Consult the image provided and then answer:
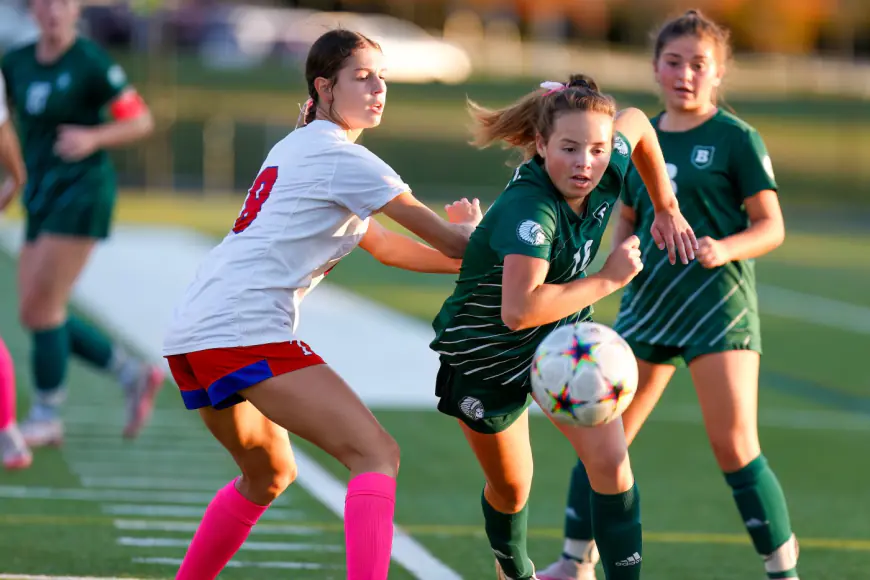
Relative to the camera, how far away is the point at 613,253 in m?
4.63

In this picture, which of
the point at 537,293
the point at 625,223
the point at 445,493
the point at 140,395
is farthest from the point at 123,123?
the point at 537,293

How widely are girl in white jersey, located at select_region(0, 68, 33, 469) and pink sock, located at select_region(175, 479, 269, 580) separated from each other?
2.59 metres

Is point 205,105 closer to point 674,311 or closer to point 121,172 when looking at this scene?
point 121,172

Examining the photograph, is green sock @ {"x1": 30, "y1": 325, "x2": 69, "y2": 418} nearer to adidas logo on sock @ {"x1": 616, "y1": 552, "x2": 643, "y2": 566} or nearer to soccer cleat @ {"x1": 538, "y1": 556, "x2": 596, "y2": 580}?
soccer cleat @ {"x1": 538, "y1": 556, "x2": 596, "y2": 580}

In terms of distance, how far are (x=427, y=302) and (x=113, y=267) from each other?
13.5 ft

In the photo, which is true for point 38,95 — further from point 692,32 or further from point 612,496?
point 612,496

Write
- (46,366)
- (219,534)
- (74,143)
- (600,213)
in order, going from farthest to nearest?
1. (46,366)
2. (74,143)
3. (219,534)
4. (600,213)

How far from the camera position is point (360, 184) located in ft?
14.7

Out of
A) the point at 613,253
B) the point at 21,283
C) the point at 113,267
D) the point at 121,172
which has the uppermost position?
the point at 613,253

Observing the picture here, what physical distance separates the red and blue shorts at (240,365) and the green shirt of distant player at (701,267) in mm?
1572

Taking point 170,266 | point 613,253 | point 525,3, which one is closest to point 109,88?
point 613,253

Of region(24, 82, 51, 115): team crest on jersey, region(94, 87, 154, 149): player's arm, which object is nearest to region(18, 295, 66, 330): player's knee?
region(94, 87, 154, 149): player's arm

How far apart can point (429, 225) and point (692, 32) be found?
4.95ft

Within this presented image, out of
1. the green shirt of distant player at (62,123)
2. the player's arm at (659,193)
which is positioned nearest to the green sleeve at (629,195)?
the player's arm at (659,193)
